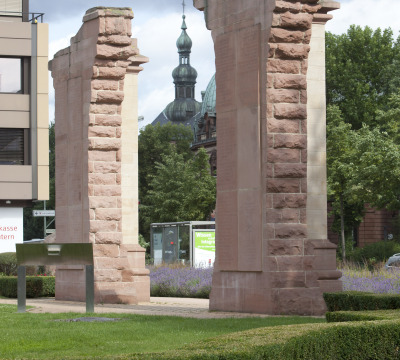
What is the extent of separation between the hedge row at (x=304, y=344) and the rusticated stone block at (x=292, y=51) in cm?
866

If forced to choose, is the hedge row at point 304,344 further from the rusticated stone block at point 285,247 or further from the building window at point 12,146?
the building window at point 12,146

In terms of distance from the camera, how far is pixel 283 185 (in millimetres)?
16391

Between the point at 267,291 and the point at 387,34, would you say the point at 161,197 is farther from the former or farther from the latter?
the point at 267,291

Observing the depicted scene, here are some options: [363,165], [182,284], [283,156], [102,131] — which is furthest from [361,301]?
[363,165]

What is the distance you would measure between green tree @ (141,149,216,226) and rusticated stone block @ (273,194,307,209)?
49.5 m

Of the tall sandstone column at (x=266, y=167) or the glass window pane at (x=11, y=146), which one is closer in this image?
the tall sandstone column at (x=266, y=167)

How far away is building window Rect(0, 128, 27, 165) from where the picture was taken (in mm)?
46781

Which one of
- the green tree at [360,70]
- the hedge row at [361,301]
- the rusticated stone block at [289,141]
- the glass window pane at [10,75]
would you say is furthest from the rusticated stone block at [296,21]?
the green tree at [360,70]

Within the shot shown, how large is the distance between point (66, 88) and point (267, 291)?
8.94 m

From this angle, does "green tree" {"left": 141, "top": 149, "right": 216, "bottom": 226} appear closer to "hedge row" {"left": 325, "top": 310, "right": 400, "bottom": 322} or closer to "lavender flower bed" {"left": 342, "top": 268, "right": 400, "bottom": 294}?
"lavender flower bed" {"left": 342, "top": 268, "right": 400, "bottom": 294}

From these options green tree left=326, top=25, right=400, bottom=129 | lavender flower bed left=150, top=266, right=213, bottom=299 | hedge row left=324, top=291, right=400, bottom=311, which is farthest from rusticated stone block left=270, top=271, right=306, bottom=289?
green tree left=326, top=25, right=400, bottom=129

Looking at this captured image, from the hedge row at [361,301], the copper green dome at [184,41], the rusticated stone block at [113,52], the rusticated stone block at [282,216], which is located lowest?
the hedge row at [361,301]

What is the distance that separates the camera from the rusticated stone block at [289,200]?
644 inches

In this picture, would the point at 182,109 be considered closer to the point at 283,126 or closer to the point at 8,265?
the point at 8,265
